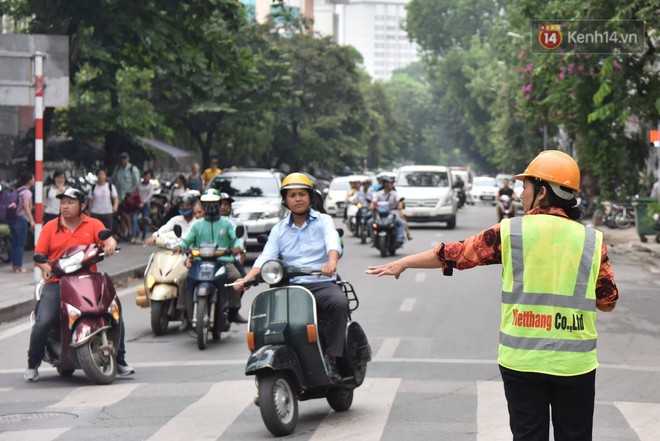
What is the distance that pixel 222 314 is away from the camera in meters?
12.1

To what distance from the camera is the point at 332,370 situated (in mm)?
8047

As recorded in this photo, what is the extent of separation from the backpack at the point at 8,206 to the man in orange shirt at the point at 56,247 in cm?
997

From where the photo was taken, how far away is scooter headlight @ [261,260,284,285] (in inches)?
309

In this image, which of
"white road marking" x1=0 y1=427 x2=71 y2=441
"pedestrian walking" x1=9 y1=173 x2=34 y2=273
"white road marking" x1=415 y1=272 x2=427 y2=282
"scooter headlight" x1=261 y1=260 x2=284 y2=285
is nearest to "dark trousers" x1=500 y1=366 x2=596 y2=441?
"scooter headlight" x1=261 y1=260 x2=284 y2=285

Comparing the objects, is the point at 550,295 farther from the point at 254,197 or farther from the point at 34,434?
the point at 254,197

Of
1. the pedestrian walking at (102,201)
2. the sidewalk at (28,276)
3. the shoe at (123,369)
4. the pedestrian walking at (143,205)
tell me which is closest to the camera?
the shoe at (123,369)

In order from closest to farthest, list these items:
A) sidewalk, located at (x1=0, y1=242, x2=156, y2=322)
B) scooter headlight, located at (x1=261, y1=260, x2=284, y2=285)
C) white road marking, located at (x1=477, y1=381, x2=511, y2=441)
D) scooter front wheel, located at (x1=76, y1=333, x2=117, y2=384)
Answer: white road marking, located at (x1=477, y1=381, x2=511, y2=441) → scooter headlight, located at (x1=261, y1=260, x2=284, y2=285) → scooter front wheel, located at (x1=76, y1=333, x2=117, y2=384) → sidewalk, located at (x1=0, y1=242, x2=156, y2=322)

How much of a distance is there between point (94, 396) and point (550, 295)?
206 inches

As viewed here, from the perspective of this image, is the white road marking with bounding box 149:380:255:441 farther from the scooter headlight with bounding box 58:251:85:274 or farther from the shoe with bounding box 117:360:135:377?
the scooter headlight with bounding box 58:251:85:274

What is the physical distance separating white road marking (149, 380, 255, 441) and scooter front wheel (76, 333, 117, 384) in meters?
0.90

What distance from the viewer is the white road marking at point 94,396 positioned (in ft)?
29.3

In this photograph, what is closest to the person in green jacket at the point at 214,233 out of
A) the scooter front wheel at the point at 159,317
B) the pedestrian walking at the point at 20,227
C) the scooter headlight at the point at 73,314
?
the scooter front wheel at the point at 159,317

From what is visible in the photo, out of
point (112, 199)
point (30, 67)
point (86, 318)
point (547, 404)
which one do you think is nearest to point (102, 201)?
point (112, 199)

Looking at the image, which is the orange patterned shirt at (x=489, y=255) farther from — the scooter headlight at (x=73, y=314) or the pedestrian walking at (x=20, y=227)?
the pedestrian walking at (x=20, y=227)
